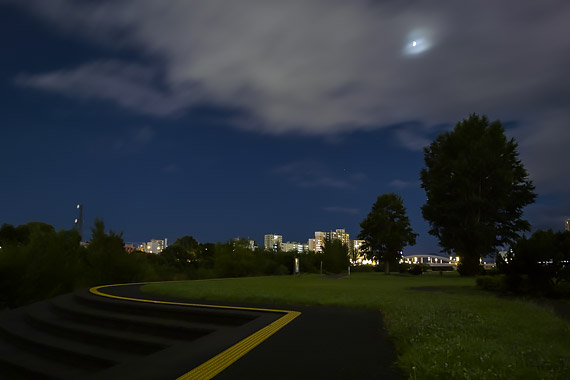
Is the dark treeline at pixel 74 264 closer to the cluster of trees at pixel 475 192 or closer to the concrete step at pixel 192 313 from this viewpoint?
the concrete step at pixel 192 313

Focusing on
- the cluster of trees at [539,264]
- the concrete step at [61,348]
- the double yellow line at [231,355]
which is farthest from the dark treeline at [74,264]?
the cluster of trees at [539,264]

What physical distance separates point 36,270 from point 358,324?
13.2 metres

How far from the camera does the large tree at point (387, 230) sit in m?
45.3

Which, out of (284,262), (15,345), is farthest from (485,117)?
(15,345)

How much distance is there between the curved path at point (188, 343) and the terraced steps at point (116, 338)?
0.05ft

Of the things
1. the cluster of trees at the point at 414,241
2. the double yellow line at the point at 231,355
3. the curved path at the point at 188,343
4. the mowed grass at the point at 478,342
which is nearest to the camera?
the mowed grass at the point at 478,342

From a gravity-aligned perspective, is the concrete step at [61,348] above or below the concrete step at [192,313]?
below

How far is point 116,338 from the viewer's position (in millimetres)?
7352

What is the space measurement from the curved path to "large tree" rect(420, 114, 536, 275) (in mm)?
27808

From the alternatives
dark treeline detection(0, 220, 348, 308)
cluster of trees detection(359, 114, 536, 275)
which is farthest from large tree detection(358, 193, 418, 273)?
dark treeline detection(0, 220, 348, 308)

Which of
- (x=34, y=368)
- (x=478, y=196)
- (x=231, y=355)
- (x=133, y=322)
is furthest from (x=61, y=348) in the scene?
(x=478, y=196)

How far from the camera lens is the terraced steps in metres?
5.52

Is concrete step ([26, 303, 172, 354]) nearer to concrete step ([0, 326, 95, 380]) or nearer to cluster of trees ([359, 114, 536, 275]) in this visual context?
concrete step ([0, 326, 95, 380])

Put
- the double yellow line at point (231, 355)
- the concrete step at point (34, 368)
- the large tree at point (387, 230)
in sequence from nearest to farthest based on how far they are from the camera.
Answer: the double yellow line at point (231, 355) → the concrete step at point (34, 368) → the large tree at point (387, 230)
